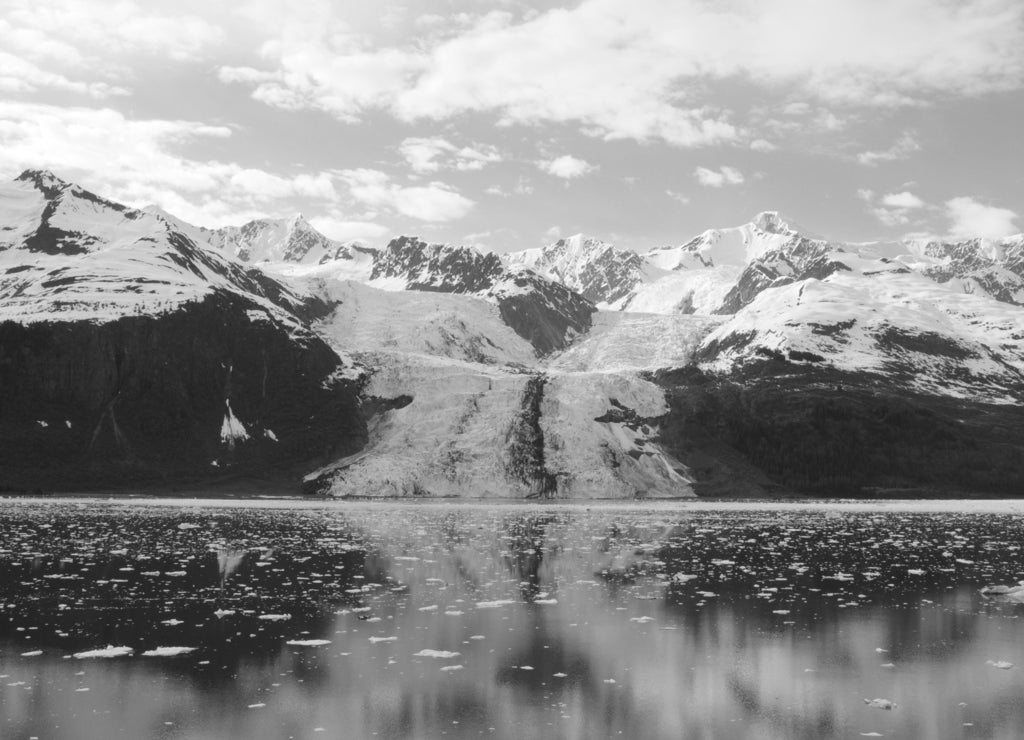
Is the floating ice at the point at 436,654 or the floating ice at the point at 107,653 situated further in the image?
the floating ice at the point at 436,654

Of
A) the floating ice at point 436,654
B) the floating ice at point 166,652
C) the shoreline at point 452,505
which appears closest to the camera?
the floating ice at point 166,652

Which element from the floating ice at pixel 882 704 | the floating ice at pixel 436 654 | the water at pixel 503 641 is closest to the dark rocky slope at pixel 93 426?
the water at pixel 503 641

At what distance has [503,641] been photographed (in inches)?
1201

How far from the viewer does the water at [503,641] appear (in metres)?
22.1

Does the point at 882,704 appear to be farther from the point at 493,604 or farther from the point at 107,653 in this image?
the point at 107,653

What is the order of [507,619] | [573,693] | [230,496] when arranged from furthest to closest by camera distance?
[230,496] → [507,619] → [573,693]

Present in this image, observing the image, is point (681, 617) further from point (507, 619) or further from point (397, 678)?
point (397, 678)

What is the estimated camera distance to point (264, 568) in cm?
4841

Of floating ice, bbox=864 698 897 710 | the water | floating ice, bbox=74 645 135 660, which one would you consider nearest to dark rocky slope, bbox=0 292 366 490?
the water

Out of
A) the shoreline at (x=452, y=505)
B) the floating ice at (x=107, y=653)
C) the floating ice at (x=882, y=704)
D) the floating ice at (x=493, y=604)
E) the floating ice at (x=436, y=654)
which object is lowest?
the shoreline at (x=452, y=505)

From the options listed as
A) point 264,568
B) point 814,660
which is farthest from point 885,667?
point 264,568

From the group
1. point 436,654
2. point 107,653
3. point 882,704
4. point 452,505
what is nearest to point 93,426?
point 452,505

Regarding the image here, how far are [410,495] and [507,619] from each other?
14893 centimetres

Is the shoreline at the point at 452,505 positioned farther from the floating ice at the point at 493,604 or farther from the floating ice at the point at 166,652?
the floating ice at the point at 166,652
